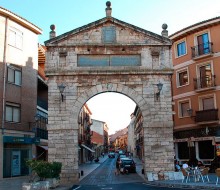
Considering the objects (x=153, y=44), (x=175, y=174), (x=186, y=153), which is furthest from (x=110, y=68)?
(x=186, y=153)

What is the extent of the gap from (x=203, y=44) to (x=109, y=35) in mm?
11287

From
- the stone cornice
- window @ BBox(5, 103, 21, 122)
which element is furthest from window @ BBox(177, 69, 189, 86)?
window @ BBox(5, 103, 21, 122)

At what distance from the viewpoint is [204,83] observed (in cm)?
2942

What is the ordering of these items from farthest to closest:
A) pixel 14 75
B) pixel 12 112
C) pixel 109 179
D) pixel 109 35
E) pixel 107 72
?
pixel 14 75 → pixel 12 112 → pixel 109 179 → pixel 109 35 → pixel 107 72

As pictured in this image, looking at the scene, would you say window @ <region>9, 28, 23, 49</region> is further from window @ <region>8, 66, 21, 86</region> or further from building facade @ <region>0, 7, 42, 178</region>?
window @ <region>8, 66, 21, 86</region>

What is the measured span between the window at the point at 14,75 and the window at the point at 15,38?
193 centimetres

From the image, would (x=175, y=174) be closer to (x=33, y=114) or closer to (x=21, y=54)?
(x=33, y=114)

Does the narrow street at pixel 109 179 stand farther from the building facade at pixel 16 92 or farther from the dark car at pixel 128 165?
the building facade at pixel 16 92

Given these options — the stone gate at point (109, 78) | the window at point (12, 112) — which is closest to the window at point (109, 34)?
the stone gate at point (109, 78)

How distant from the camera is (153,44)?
866 inches

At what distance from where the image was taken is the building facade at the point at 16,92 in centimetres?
2456

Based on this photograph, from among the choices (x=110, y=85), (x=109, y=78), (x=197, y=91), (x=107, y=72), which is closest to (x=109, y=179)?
(x=110, y=85)

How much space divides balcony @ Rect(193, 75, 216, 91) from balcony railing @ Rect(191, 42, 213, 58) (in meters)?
2.13

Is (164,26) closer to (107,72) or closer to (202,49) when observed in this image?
(107,72)
